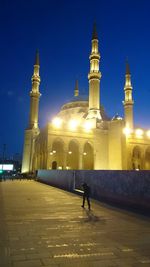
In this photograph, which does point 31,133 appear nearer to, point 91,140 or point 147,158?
point 91,140

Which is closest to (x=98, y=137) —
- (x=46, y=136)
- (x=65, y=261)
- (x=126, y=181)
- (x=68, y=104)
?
→ (x=46, y=136)

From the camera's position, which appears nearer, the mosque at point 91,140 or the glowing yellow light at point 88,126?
the mosque at point 91,140

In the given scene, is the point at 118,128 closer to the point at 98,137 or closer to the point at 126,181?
the point at 98,137

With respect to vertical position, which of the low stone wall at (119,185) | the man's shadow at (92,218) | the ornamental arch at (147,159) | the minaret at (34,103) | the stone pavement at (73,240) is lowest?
the man's shadow at (92,218)

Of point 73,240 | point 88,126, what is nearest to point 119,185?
point 73,240

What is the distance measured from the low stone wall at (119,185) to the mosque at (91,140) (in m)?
20.6

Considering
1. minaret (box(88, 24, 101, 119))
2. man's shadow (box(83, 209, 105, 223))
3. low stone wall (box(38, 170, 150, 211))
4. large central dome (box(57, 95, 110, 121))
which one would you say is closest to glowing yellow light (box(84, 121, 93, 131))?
minaret (box(88, 24, 101, 119))

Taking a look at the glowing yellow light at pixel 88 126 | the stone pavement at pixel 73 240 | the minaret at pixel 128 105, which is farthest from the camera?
the minaret at pixel 128 105

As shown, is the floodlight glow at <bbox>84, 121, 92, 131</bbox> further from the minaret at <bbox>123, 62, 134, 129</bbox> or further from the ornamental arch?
the ornamental arch

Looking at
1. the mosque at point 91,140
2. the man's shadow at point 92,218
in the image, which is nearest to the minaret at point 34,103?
the mosque at point 91,140

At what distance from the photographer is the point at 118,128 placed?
3897 centimetres

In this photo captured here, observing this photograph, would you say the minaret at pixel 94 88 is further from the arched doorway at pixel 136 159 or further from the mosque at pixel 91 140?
the arched doorway at pixel 136 159

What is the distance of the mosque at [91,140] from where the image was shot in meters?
37.2

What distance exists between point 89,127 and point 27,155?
13.8 metres
